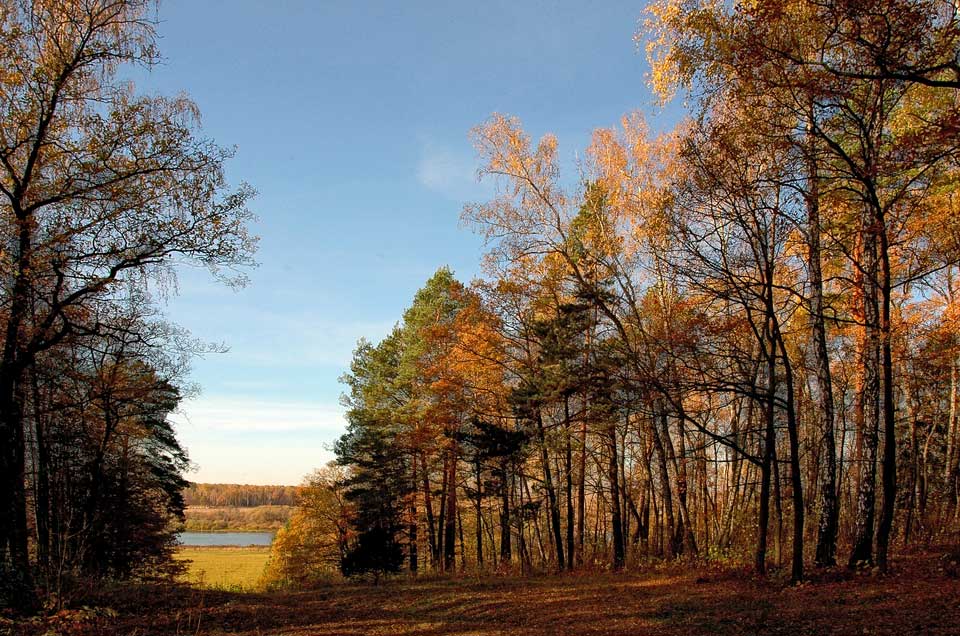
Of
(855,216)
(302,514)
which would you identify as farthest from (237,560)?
(855,216)

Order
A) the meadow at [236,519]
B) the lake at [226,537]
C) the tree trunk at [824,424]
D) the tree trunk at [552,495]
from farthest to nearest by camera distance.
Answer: the meadow at [236,519] → the lake at [226,537] → the tree trunk at [552,495] → the tree trunk at [824,424]

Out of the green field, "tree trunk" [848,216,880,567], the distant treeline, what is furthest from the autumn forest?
the distant treeline

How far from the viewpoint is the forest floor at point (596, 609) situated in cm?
739

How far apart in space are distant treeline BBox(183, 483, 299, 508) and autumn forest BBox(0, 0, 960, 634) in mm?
108484

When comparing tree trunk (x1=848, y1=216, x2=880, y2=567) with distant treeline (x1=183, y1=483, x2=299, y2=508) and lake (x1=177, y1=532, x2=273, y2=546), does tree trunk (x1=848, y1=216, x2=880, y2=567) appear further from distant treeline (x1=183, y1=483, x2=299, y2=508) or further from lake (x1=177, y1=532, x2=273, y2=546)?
distant treeline (x1=183, y1=483, x2=299, y2=508)

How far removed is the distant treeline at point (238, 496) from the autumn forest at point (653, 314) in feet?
356

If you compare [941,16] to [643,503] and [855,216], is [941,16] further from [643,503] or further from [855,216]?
[643,503]

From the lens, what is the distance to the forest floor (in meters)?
7.39

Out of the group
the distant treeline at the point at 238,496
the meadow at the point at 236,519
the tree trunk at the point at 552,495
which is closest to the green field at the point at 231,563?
the tree trunk at the point at 552,495

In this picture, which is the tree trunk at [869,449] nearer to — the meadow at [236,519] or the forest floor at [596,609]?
the forest floor at [596,609]

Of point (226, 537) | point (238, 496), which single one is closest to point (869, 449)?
point (226, 537)

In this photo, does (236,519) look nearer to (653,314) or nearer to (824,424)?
(653,314)

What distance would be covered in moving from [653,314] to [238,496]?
435ft

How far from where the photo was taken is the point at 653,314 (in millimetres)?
16609
